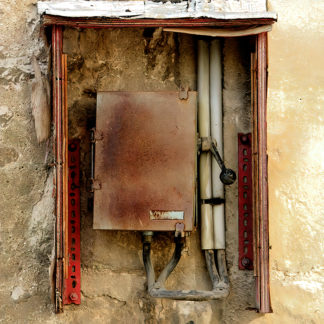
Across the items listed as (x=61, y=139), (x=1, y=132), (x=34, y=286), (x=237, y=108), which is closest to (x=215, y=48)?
(x=237, y=108)

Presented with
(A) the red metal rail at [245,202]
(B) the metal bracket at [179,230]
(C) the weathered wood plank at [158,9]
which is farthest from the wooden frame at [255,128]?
(B) the metal bracket at [179,230]

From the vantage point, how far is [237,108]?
255cm

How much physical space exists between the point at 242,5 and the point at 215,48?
0.26m

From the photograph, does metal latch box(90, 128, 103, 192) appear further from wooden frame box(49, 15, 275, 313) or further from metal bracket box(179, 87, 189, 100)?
metal bracket box(179, 87, 189, 100)

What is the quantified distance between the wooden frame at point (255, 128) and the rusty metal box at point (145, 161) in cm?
14

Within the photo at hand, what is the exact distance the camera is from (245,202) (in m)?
2.51

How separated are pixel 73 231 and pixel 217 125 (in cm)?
61

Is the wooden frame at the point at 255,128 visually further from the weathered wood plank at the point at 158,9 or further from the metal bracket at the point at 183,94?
the metal bracket at the point at 183,94

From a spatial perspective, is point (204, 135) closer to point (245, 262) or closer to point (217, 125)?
point (217, 125)

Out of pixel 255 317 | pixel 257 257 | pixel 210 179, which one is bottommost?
pixel 255 317

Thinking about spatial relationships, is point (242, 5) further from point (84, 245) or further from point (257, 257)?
point (84, 245)

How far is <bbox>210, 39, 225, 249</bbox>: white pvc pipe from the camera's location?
8.18ft

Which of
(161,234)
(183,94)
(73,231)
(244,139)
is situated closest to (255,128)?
(244,139)

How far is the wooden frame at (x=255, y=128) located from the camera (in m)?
2.32
